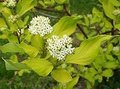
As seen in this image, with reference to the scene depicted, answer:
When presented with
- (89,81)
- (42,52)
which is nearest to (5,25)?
(42,52)

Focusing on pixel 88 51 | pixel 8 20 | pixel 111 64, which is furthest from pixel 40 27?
pixel 111 64

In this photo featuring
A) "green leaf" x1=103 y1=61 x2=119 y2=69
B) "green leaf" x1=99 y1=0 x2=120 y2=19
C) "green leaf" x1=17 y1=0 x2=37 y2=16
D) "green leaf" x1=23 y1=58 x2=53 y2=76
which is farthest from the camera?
"green leaf" x1=103 y1=61 x2=119 y2=69

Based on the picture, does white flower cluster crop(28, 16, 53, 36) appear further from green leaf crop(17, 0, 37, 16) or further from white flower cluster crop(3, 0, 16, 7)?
white flower cluster crop(3, 0, 16, 7)

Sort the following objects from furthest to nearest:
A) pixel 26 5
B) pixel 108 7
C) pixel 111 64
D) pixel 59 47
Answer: pixel 111 64 < pixel 108 7 < pixel 26 5 < pixel 59 47

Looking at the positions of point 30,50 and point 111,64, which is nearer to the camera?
point 30,50

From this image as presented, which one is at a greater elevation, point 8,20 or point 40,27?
point 40,27

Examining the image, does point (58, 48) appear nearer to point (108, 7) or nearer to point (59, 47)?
point (59, 47)

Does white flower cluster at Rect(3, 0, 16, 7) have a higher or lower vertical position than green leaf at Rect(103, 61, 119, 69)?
higher

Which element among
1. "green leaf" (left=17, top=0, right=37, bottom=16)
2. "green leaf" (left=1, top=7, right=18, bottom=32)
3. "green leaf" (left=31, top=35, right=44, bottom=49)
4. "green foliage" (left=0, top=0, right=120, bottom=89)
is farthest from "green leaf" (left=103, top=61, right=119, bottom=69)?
"green leaf" (left=31, top=35, right=44, bottom=49)
